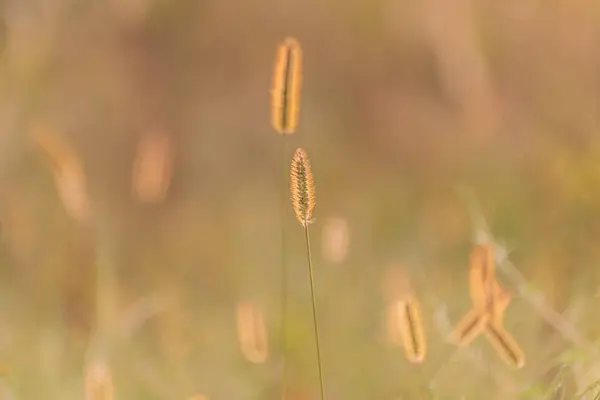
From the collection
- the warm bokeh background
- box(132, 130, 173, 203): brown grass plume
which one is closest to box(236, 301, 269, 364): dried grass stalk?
the warm bokeh background

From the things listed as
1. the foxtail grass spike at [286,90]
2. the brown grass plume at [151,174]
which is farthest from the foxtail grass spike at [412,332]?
the brown grass plume at [151,174]

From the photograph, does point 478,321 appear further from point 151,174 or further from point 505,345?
point 151,174

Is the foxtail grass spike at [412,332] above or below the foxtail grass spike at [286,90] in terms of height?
below

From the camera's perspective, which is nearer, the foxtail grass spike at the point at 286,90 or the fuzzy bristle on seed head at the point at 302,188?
the fuzzy bristle on seed head at the point at 302,188

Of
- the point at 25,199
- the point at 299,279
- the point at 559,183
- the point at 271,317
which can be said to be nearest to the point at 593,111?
the point at 559,183

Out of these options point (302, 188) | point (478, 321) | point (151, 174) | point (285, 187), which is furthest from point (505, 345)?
point (285, 187)

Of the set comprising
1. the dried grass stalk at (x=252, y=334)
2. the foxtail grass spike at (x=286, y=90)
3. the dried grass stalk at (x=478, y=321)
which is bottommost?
the dried grass stalk at (x=478, y=321)

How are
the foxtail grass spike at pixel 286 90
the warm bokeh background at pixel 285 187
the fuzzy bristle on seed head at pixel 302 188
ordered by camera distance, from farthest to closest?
1. the warm bokeh background at pixel 285 187
2. the foxtail grass spike at pixel 286 90
3. the fuzzy bristle on seed head at pixel 302 188

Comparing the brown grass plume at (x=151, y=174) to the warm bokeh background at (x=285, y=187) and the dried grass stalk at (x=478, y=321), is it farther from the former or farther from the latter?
the dried grass stalk at (x=478, y=321)

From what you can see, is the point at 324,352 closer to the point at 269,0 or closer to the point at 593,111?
the point at 593,111
